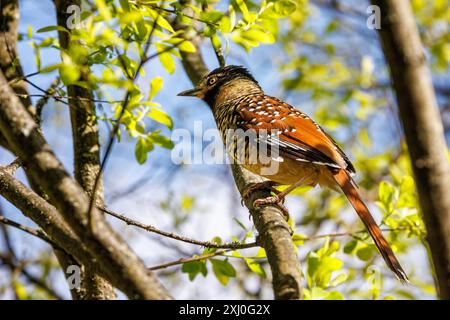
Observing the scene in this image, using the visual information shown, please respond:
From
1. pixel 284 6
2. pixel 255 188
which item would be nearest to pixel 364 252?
pixel 255 188

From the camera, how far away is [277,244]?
9.13 ft

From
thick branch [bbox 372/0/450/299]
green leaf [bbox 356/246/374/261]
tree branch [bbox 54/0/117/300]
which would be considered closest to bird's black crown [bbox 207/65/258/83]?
tree branch [bbox 54/0/117/300]

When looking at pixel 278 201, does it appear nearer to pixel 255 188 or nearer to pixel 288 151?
pixel 255 188

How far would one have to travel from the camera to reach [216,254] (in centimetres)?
344

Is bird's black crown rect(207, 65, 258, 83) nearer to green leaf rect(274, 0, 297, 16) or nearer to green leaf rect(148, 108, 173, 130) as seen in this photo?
green leaf rect(148, 108, 173, 130)

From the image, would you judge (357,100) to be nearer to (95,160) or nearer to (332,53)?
(332,53)

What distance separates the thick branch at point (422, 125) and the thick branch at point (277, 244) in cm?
78

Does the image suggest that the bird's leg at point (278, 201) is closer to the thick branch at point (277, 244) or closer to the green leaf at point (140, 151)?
the thick branch at point (277, 244)

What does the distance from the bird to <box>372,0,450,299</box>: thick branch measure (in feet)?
6.39

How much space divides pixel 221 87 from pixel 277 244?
2.70 m

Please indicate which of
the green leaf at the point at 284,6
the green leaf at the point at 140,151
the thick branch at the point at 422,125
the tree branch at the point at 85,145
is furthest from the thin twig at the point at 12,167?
the thick branch at the point at 422,125

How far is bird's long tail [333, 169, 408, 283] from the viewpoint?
3.47 meters

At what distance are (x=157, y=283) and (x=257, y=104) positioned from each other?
290 centimetres
